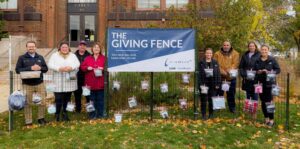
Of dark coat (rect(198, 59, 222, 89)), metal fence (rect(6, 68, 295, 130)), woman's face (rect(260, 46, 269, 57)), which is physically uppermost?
woman's face (rect(260, 46, 269, 57))

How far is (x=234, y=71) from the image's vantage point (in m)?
9.64

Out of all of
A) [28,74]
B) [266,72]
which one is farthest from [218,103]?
[28,74]

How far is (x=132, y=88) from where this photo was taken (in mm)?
11500

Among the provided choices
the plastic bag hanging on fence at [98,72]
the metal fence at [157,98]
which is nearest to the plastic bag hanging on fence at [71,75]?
the plastic bag hanging on fence at [98,72]

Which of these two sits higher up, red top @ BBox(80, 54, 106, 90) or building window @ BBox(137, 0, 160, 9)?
building window @ BBox(137, 0, 160, 9)

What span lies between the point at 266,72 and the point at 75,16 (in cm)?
2348

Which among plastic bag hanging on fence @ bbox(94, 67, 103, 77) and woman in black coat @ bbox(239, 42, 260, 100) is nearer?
woman in black coat @ bbox(239, 42, 260, 100)

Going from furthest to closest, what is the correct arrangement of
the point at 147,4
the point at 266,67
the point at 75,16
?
the point at 75,16 < the point at 147,4 < the point at 266,67

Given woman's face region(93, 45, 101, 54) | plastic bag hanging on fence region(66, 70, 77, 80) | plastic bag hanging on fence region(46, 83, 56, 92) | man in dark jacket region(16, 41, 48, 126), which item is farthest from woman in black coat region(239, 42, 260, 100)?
man in dark jacket region(16, 41, 48, 126)

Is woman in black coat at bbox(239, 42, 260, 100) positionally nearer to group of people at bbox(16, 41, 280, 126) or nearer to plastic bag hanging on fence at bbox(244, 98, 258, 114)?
group of people at bbox(16, 41, 280, 126)

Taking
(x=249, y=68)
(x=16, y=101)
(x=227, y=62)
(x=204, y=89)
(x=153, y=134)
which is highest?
(x=227, y=62)

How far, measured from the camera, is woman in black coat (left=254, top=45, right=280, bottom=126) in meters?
8.82

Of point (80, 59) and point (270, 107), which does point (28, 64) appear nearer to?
point (80, 59)

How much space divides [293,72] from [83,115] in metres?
10.0
